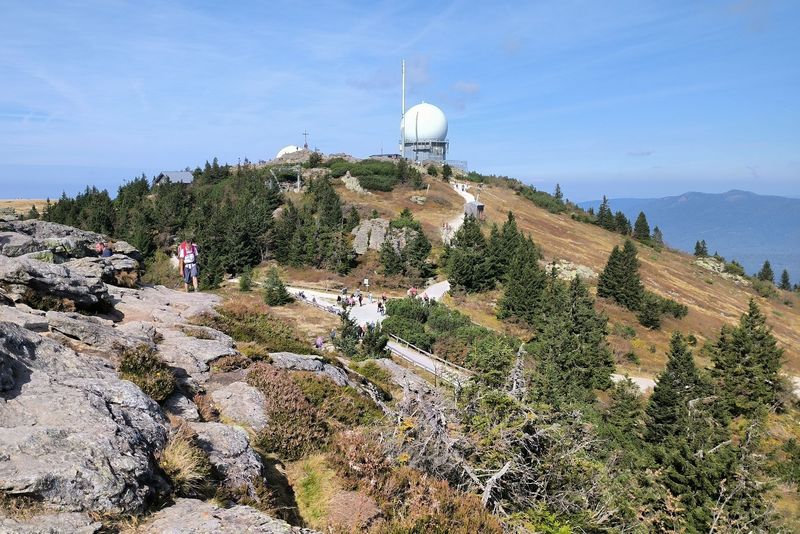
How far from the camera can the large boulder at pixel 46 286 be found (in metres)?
9.41

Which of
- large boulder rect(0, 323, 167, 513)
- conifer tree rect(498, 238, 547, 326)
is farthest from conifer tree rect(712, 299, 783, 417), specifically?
large boulder rect(0, 323, 167, 513)

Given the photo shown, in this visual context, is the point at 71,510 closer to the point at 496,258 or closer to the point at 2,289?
the point at 2,289

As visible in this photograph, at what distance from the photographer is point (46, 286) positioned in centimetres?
997

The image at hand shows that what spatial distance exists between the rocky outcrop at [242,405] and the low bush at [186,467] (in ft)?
6.89

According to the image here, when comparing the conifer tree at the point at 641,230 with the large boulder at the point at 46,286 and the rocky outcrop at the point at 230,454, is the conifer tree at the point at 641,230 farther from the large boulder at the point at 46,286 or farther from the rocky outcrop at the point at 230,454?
the rocky outcrop at the point at 230,454

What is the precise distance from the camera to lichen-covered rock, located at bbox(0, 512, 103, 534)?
140 inches

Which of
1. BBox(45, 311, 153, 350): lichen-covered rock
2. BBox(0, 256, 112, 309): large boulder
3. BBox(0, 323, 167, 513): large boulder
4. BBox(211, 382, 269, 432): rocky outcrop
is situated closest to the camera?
BBox(0, 323, 167, 513): large boulder

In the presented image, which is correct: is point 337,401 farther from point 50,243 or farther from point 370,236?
point 370,236

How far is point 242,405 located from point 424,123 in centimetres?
7232

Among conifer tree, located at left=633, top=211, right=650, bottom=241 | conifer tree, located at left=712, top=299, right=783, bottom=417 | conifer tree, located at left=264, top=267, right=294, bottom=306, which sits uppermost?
conifer tree, located at left=633, top=211, right=650, bottom=241

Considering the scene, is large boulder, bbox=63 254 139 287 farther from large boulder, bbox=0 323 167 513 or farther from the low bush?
the low bush

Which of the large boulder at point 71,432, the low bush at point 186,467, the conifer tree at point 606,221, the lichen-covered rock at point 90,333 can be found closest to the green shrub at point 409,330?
the lichen-covered rock at point 90,333

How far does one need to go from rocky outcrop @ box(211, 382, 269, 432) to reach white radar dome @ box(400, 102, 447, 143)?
71693 mm

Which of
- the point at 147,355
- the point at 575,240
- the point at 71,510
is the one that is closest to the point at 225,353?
the point at 147,355
